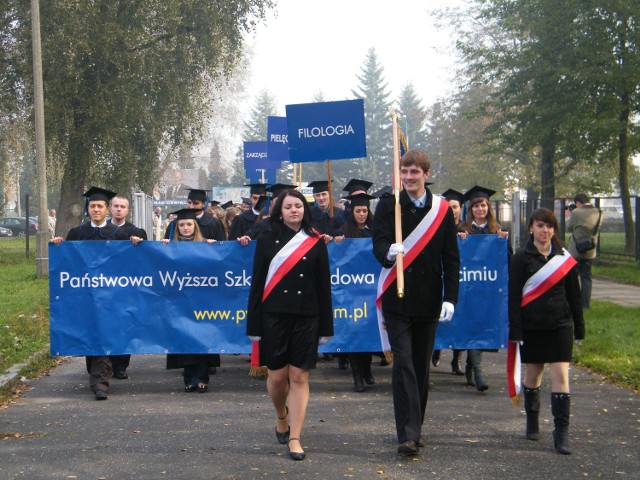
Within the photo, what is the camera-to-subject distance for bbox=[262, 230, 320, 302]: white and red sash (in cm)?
711

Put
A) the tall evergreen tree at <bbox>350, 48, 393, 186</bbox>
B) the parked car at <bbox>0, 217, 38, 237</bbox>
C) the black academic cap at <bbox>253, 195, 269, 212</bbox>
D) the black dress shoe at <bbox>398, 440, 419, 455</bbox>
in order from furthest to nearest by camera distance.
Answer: the tall evergreen tree at <bbox>350, 48, 393, 186</bbox> < the parked car at <bbox>0, 217, 38, 237</bbox> < the black academic cap at <bbox>253, 195, 269, 212</bbox> < the black dress shoe at <bbox>398, 440, 419, 455</bbox>

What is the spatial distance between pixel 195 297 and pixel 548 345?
421 cm

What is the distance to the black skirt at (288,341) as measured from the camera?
7004 millimetres

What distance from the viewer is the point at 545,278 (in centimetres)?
738

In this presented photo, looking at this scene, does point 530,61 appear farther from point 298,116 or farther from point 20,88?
point 298,116

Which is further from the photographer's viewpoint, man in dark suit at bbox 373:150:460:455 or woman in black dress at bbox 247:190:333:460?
woman in black dress at bbox 247:190:333:460

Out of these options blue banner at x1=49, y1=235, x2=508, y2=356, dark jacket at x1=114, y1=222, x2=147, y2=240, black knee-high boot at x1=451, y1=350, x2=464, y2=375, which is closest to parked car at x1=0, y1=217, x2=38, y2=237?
dark jacket at x1=114, y1=222, x2=147, y2=240

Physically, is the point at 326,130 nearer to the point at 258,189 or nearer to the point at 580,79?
the point at 258,189

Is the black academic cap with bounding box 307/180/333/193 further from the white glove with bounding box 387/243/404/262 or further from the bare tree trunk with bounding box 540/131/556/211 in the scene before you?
the bare tree trunk with bounding box 540/131/556/211

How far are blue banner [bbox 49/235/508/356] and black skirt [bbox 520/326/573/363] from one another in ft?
9.17

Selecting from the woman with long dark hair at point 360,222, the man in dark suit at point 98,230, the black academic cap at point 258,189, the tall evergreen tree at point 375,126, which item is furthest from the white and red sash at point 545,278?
the tall evergreen tree at point 375,126

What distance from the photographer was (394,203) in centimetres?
712

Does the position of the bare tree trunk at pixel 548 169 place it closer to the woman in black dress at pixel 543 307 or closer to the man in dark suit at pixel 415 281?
the woman in black dress at pixel 543 307

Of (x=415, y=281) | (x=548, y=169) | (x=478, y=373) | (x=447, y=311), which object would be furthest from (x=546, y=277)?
(x=548, y=169)
